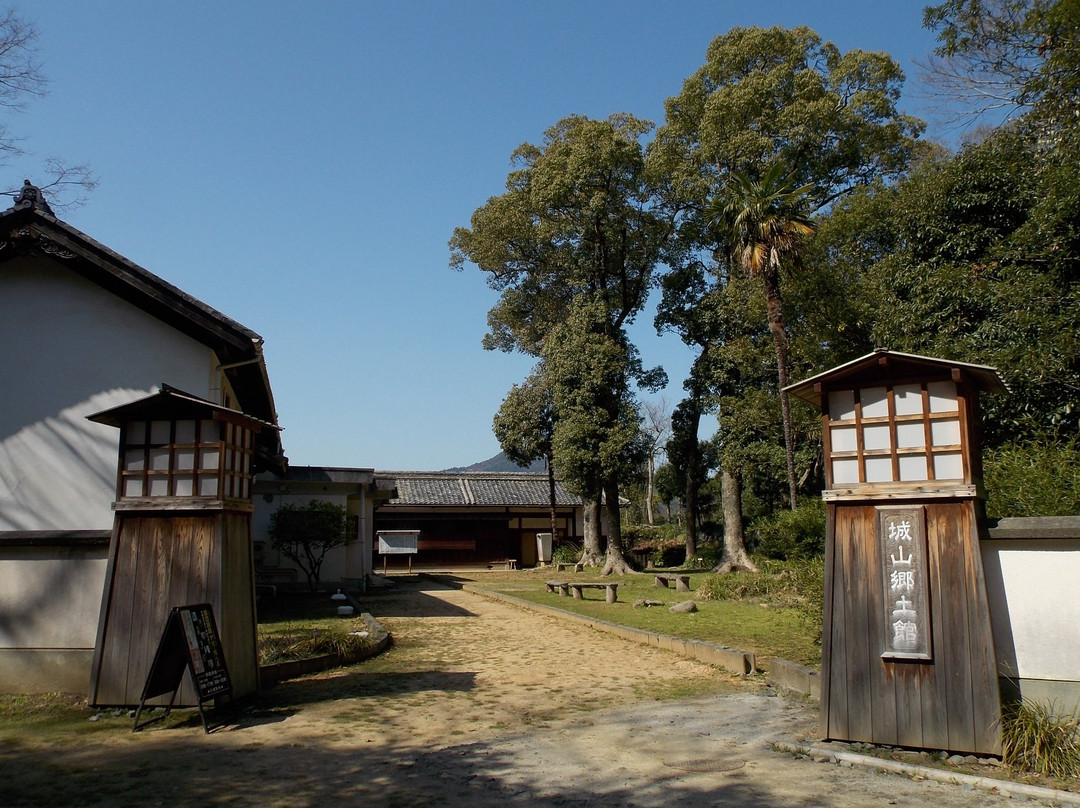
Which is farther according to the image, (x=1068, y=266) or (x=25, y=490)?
(x=1068, y=266)

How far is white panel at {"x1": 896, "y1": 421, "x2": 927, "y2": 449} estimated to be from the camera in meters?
6.62

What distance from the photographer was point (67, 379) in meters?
10.5

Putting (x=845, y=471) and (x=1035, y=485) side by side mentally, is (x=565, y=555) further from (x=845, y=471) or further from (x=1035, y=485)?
(x=845, y=471)

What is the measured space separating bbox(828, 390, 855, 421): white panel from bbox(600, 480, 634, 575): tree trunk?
21.4 metres

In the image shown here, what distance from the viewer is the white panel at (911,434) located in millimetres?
6617

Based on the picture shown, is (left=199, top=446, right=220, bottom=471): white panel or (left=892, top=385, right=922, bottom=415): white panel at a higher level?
(left=892, top=385, right=922, bottom=415): white panel

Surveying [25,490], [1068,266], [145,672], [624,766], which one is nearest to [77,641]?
[145,672]

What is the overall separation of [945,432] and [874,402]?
1.97 ft

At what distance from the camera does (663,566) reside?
3431cm

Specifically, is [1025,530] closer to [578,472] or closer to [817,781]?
[817,781]

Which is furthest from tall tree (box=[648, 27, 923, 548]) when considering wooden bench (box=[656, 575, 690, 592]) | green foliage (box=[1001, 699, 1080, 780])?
green foliage (box=[1001, 699, 1080, 780])

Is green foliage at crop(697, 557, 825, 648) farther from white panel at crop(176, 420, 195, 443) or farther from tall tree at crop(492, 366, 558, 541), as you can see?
tall tree at crop(492, 366, 558, 541)

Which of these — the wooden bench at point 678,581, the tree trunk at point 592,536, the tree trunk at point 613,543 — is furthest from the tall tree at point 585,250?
the wooden bench at point 678,581

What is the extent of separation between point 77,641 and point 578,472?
20678mm
